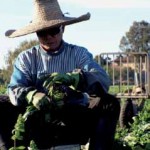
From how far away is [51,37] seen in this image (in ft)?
13.6

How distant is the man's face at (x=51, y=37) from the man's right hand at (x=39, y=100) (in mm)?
574

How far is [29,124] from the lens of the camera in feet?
12.7

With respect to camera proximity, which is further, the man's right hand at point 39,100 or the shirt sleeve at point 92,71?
the shirt sleeve at point 92,71

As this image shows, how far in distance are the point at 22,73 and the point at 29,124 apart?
1.70ft

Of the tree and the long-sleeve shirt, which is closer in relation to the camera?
the long-sleeve shirt

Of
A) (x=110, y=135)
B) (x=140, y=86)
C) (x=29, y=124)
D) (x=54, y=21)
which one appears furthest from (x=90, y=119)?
(x=140, y=86)

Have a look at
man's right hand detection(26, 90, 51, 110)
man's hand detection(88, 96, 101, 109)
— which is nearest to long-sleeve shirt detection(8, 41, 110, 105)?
man's hand detection(88, 96, 101, 109)

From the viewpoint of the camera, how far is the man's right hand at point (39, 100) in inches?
142

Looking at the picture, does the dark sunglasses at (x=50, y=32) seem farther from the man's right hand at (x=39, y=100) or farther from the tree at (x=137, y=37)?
the tree at (x=137, y=37)

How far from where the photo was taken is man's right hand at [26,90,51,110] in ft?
11.8

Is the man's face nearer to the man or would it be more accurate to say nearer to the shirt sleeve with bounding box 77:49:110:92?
the man

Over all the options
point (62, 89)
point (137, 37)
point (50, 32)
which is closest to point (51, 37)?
point (50, 32)

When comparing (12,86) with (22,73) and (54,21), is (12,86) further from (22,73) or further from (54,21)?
(54,21)

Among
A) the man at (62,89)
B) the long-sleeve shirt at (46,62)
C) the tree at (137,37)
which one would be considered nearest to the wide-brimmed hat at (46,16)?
the man at (62,89)
